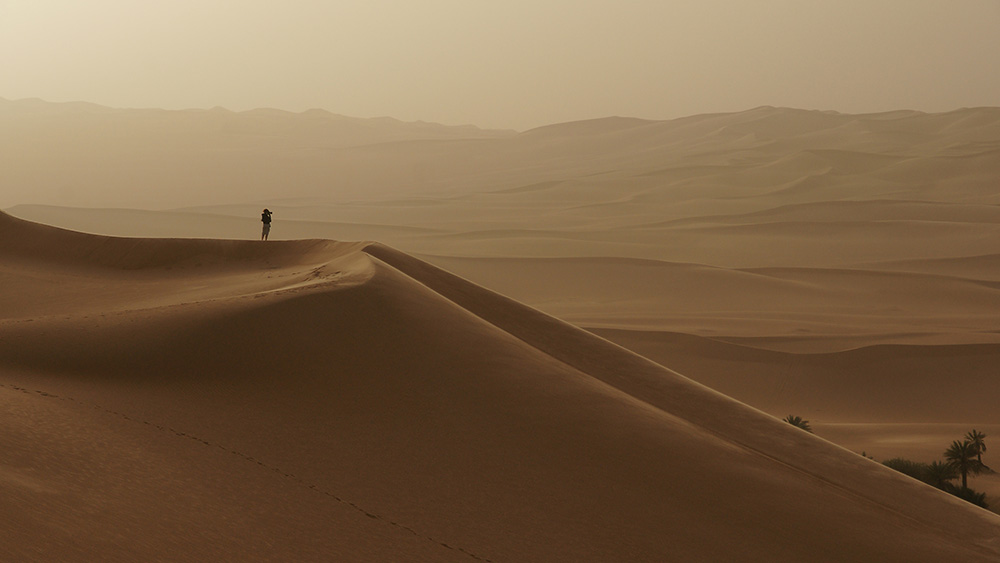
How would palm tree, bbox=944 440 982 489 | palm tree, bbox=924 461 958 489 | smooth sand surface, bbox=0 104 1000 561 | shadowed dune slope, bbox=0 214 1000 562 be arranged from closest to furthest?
shadowed dune slope, bbox=0 214 1000 562 → smooth sand surface, bbox=0 104 1000 561 → palm tree, bbox=924 461 958 489 → palm tree, bbox=944 440 982 489

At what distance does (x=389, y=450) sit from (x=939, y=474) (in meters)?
9.73

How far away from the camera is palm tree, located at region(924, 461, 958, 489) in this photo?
1254cm

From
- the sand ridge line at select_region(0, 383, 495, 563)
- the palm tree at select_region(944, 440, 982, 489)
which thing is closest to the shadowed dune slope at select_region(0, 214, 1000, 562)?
the sand ridge line at select_region(0, 383, 495, 563)

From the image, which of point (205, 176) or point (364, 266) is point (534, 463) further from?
point (205, 176)

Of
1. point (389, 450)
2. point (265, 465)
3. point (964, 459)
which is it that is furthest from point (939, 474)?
point (265, 465)

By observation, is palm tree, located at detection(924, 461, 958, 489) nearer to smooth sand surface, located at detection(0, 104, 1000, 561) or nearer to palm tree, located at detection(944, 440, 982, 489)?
palm tree, located at detection(944, 440, 982, 489)

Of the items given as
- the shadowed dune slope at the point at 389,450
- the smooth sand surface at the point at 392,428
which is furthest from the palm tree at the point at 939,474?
the shadowed dune slope at the point at 389,450

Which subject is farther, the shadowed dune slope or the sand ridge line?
the sand ridge line

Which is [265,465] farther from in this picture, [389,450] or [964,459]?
[964,459]

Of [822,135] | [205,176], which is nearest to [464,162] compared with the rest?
[205,176]

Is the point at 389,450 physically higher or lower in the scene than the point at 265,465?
higher

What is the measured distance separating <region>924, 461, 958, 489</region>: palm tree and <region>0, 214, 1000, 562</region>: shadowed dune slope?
5.44 metres

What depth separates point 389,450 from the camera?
6148mm

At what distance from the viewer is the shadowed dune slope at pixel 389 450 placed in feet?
16.1
